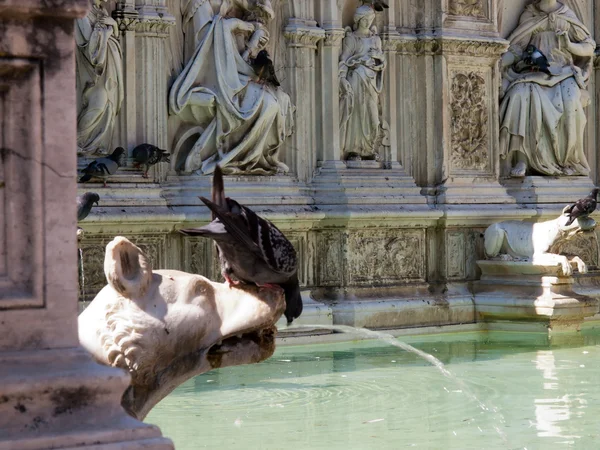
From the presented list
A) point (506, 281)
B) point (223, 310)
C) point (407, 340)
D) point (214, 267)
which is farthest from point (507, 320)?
point (223, 310)

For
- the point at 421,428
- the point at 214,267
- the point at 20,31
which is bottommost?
the point at 421,428

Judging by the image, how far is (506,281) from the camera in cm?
1262

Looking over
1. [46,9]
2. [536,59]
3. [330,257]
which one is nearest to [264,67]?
[330,257]

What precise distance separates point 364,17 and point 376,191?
1.53 metres

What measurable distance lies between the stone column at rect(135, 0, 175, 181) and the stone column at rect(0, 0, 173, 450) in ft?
26.8

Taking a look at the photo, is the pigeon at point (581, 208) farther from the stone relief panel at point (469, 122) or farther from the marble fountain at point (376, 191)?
the stone relief panel at point (469, 122)

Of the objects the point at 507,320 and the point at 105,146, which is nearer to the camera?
the point at 105,146

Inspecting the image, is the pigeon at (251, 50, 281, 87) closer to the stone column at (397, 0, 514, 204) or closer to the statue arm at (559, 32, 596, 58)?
the stone column at (397, 0, 514, 204)

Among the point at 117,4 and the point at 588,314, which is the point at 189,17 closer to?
the point at 117,4

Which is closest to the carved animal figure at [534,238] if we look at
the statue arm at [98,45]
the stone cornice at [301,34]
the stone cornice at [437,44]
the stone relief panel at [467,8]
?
the stone cornice at [437,44]

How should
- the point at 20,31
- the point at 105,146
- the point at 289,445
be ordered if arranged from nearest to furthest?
the point at 20,31 → the point at 289,445 → the point at 105,146

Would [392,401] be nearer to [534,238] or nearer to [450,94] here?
[534,238]

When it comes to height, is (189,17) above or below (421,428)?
above

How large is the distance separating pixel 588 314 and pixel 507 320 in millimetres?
715
